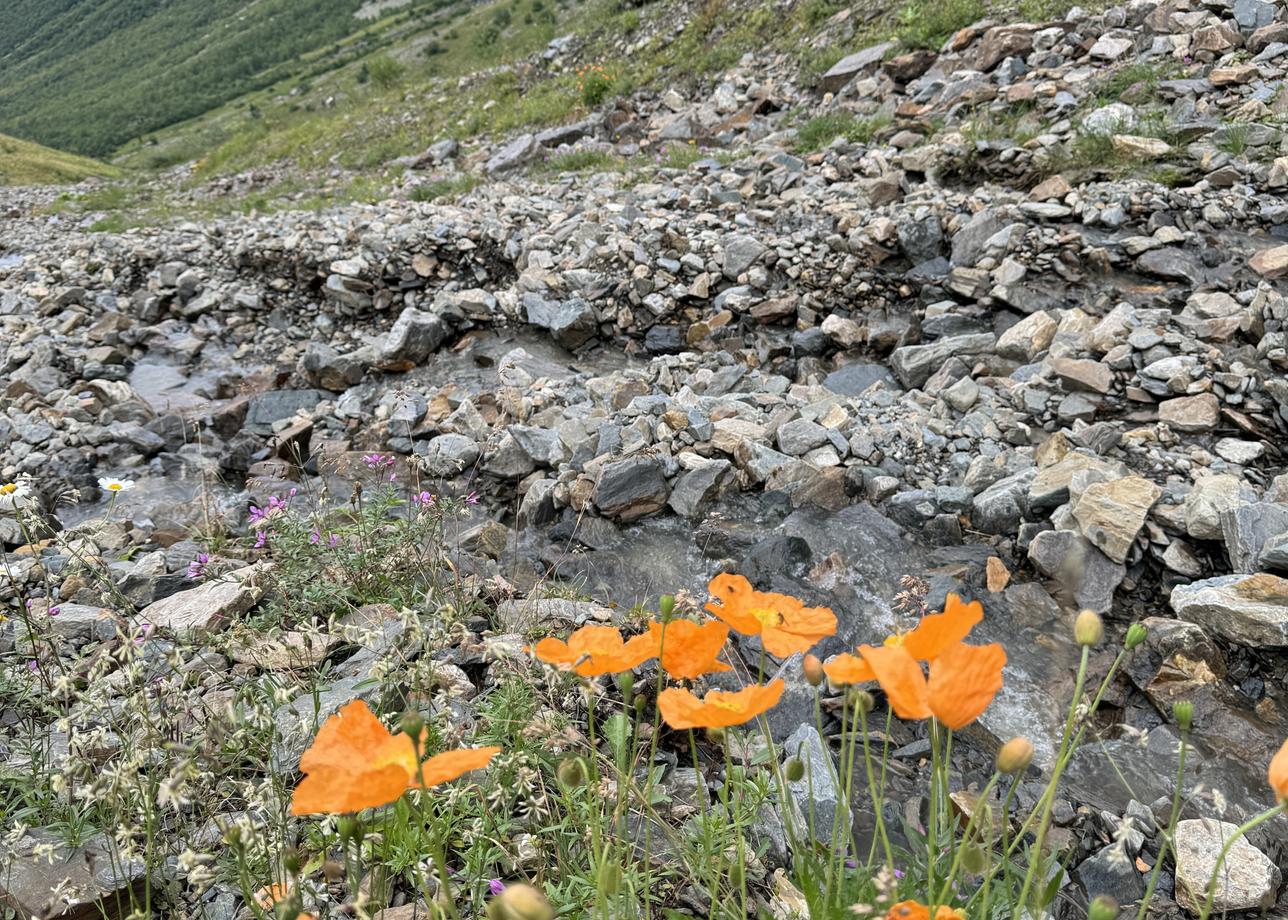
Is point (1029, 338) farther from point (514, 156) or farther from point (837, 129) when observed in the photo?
point (514, 156)

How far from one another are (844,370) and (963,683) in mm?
5277

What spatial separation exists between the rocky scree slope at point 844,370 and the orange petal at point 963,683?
2.00 metres

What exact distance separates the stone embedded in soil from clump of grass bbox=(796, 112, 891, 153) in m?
7.77

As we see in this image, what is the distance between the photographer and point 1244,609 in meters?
3.35

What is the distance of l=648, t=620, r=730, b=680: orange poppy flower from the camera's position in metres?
1.37

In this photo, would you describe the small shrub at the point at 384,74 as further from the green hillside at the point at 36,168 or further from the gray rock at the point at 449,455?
the gray rock at the point at 449,455

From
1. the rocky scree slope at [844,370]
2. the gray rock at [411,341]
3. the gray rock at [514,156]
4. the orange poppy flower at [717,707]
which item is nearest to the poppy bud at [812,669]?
the orange poppy flower at [717,707]

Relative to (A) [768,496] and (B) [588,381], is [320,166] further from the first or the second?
(A) [768,496]

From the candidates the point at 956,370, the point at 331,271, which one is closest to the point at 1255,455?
the point at 956,370

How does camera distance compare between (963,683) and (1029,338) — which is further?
(1029,338)

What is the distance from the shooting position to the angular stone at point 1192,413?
4516 millimetres

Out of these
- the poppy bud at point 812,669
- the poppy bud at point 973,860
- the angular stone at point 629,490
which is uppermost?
the poppy bud at point 812,669

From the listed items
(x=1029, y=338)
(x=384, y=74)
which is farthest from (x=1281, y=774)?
(x=384, y=74)

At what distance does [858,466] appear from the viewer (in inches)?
188
